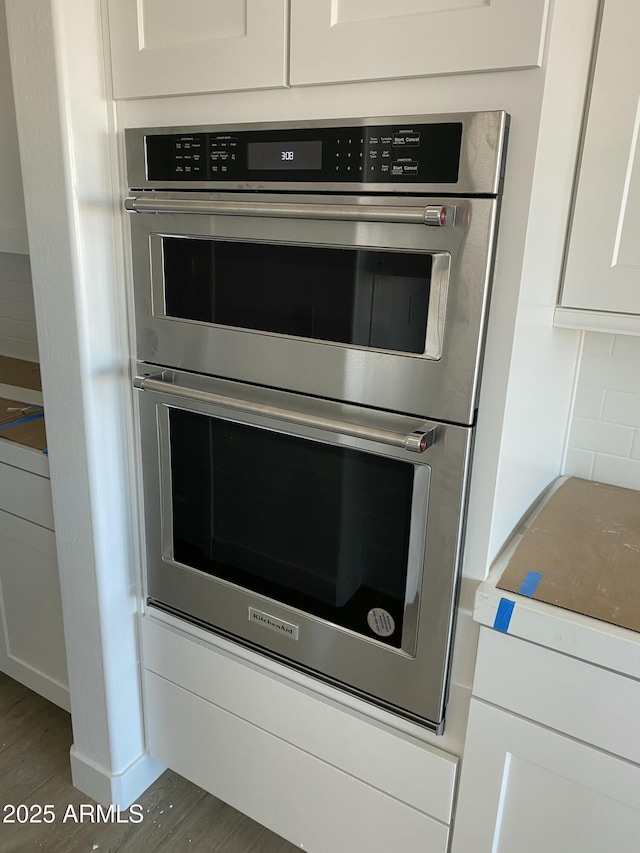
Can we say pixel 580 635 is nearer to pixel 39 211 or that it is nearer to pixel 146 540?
pixel 146 540

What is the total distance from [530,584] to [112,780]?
3.94ft

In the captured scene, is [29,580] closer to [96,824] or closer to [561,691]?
[96,824]

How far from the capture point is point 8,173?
1691mm

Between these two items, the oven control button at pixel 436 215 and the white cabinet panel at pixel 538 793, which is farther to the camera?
the white cabinet panel at pixel 538 793

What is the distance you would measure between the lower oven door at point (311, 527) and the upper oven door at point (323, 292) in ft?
0.17

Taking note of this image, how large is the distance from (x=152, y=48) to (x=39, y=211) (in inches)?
14.4

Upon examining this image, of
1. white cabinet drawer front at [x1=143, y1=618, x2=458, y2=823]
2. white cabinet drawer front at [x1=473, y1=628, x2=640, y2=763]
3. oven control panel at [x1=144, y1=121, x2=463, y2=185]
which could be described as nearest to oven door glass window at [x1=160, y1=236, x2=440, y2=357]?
oven control panel at [x1=144, y1=121, x2=463, y2=185]

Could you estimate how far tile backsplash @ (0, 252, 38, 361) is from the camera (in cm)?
234

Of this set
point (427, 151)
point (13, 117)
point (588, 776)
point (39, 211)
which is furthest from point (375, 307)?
point (13, 117)

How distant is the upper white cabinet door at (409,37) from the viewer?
34.4 inches

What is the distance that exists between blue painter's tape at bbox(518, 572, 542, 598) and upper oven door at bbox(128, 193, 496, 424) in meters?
0.29

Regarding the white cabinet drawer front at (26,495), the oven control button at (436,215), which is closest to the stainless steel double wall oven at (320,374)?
the oven control button at (436,215)

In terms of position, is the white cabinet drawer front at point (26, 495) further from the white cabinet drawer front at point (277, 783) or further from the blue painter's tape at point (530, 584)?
the blue painter's tape at point (530, 584)

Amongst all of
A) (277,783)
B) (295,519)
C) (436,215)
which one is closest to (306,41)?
(436,215)
